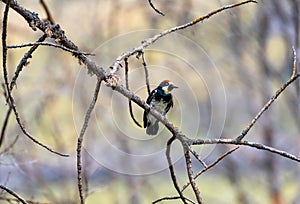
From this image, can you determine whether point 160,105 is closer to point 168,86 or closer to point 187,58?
point 168,86

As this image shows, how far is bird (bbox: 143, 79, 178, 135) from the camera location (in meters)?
0.60

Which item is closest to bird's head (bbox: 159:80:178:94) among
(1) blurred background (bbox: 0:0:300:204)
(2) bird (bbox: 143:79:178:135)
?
(2) bird (bbox: 143:79:178:135)

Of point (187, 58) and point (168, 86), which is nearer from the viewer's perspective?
point (168, 86)

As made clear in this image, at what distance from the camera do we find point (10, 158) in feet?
3.29

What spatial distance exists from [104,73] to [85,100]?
1746 mm

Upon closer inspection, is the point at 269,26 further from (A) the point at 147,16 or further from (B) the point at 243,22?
(A) the point at 147,16

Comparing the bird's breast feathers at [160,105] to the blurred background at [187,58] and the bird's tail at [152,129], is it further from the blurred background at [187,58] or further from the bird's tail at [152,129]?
the blurred background at [187,58]

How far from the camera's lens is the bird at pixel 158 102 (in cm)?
60

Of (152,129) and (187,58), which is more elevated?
(187,58)

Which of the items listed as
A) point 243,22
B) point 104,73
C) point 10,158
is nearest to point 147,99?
point 104,73

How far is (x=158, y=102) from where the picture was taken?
605 millimetres

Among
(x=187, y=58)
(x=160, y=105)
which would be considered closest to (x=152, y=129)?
(x=160, y=105)

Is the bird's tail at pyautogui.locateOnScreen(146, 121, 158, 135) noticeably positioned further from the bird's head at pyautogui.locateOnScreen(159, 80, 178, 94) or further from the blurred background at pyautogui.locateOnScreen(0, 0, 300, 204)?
the blurred background at pyautogui.locateOnScreen(0, 0, 300, 204)

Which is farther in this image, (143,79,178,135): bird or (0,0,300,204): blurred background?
(0,0,300,204): blurred background
